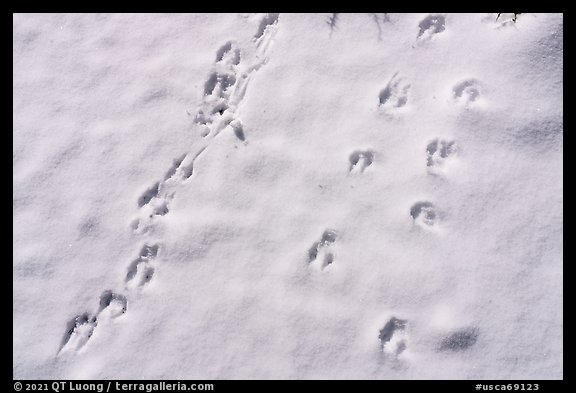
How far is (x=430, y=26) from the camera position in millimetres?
2377

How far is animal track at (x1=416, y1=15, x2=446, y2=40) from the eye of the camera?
237cm

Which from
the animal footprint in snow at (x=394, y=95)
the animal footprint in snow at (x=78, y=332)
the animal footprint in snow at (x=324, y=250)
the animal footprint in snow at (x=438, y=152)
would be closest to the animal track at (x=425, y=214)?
the animal footprint in snow at (x=438, y=152)

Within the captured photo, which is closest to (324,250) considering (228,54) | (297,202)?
(297,202)

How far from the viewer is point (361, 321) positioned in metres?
2.24

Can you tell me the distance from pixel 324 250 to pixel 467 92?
1176mm

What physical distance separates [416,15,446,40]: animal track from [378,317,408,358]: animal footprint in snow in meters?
1.57

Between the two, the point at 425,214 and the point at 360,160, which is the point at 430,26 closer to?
the point at 360,160

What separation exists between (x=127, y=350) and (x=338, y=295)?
118 centimetres

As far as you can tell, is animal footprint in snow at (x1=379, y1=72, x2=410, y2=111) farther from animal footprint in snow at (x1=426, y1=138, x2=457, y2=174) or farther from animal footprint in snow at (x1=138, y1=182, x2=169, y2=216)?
animal footprint in snow at (x1=138, y1=182, x2=169, y2=216)

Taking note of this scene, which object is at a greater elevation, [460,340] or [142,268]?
[142,268]

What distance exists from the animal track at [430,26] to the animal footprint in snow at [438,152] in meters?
0.60

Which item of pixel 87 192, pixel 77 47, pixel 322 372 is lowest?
pixel 322 372

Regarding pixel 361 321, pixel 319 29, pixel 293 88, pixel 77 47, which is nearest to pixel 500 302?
pixel 361 321
